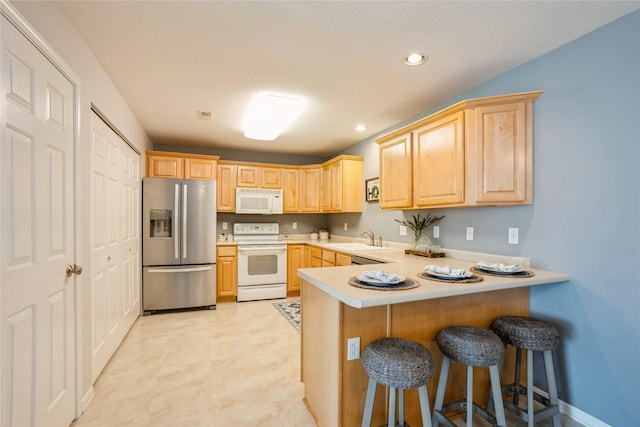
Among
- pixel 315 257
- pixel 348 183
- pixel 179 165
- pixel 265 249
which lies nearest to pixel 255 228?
pixel 265 249

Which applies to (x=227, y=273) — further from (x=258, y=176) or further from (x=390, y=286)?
(x=390, y=286)

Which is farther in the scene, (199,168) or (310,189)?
(310,189)

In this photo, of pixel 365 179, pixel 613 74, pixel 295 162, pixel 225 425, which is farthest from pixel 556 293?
pixel 295 162

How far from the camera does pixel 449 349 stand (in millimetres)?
1612

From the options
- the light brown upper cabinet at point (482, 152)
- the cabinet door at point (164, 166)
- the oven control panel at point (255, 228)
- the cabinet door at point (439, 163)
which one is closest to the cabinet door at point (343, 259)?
the cabinet door at point (439, 163)

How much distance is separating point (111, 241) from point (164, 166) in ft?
6.31

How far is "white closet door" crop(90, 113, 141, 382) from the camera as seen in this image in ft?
7.29

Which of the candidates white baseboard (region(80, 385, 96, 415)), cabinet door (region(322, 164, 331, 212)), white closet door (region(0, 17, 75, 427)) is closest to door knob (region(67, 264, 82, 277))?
white closet door (region(0, 17, 75, 427))

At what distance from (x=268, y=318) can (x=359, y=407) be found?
2285mm

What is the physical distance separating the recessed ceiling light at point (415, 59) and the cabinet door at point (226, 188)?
3.33 m

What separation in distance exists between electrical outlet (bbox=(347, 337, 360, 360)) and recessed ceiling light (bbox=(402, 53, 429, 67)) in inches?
76.7

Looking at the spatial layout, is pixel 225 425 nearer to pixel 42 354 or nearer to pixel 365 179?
pixel 42 354

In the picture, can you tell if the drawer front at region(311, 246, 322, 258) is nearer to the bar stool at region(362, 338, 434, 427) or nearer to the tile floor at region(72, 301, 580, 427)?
the tile floor at region(72, 301, 580, 427)

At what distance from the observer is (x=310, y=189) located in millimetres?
5230
